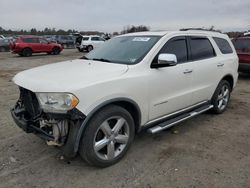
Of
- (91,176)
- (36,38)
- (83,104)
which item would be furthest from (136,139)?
(36,38)

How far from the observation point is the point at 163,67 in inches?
153

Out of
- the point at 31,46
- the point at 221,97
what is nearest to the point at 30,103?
the point at 221,97

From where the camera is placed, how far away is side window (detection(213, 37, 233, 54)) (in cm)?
540

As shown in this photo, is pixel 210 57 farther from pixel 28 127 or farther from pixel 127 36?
pixel 28 127

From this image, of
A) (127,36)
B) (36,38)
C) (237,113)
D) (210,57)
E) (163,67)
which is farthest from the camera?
(36,38)

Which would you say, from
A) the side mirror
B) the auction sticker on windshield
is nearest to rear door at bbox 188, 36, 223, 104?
the auction sticker on windshield

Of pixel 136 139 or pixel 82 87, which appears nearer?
pixel 82 87

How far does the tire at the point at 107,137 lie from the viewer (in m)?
3.11

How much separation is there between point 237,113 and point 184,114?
72.9 inches

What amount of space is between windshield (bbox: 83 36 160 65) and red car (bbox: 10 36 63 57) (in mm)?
18101

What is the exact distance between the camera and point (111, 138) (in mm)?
3398

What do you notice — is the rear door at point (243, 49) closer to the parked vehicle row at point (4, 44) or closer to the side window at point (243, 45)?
the side window at point (243, 45)

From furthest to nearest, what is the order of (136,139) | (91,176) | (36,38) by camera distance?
1. (36,38)
2. (136,139)
3. (91,176)

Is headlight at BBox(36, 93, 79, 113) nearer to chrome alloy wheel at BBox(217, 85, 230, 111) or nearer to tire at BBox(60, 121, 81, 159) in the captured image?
tire at BBox(60, 121, 81, 159)
